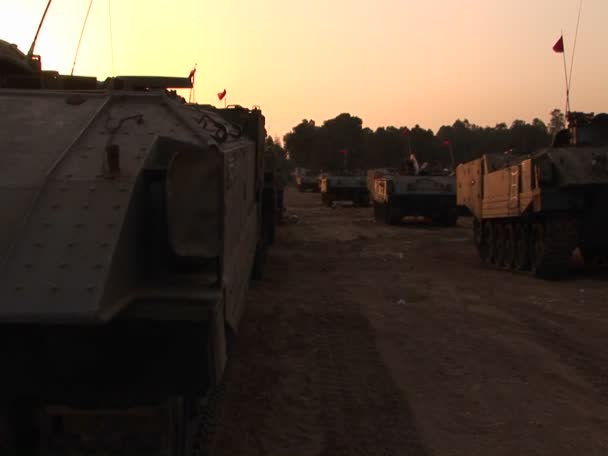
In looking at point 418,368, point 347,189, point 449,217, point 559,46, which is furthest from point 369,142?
point 418,368

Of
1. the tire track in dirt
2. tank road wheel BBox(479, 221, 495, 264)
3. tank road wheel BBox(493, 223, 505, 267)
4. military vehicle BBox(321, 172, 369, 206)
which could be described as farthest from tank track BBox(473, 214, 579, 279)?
military vehicle BBox(321, 172, 369, 206)

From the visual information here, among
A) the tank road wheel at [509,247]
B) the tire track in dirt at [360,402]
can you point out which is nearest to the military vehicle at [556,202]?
the tank road wheel at [509,247]

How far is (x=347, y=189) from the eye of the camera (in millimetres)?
32594

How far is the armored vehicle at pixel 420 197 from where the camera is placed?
68.5ft

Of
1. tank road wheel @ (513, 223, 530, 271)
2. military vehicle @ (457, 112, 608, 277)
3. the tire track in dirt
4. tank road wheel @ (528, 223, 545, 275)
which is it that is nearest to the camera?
the tire track in dirt

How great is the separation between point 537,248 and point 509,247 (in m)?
1.24

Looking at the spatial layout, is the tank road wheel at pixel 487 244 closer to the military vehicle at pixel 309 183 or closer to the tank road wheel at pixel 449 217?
the tank road wheel at pixel 449 217

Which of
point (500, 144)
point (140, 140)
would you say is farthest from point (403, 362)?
point (500, 144)

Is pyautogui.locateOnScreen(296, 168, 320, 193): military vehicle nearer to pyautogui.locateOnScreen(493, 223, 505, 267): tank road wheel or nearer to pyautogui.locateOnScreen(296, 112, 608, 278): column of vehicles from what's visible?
pyautogui.locateOnScreen(296, 112, 608, 278): column of vehicles

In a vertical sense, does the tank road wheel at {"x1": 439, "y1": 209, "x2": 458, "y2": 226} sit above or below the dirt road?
above

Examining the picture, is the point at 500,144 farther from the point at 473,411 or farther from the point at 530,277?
the point at 473,411

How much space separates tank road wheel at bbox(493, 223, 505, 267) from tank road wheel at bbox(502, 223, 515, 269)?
0.05 m

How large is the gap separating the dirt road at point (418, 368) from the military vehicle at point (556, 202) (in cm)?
56

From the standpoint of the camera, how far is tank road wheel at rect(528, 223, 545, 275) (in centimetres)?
1095
